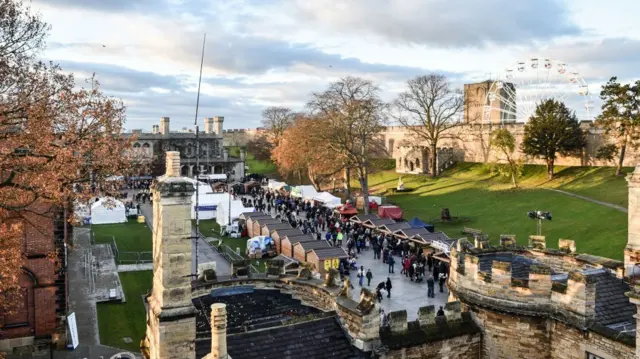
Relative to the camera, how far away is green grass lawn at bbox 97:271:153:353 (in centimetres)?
1717

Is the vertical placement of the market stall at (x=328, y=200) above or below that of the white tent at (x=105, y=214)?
above

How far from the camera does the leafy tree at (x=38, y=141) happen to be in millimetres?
10820

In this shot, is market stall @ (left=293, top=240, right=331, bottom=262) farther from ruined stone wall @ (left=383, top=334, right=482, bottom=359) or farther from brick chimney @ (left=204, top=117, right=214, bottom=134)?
brick chimney @ (left=204, top=117, right=214, bottom=134)

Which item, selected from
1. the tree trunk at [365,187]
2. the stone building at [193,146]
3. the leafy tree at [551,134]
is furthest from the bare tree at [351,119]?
the stone building at [193,146]

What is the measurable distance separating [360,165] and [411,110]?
18.6 m

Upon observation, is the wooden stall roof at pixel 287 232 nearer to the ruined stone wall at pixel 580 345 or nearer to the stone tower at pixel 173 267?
the ruined stone wall at pixel 580 345

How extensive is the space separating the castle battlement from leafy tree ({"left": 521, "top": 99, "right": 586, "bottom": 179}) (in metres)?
36.5

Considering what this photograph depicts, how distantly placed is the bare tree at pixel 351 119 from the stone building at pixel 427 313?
31.4 meters

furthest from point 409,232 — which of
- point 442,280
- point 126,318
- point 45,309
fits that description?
point 45,309

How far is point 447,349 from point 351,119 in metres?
36.4

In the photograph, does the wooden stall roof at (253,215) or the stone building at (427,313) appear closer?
the stone building at (427,313)

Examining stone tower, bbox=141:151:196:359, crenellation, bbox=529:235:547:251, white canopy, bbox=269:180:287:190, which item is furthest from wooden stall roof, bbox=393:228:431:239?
white canopy, bbox=269:180:287:190

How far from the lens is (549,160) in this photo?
47.7m

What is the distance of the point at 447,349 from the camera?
10.9 meters
